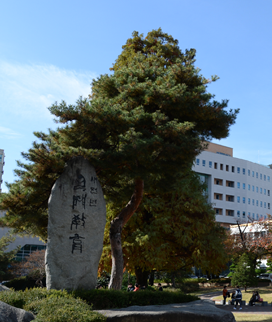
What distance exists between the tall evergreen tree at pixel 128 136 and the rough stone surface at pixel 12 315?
15.3 ft

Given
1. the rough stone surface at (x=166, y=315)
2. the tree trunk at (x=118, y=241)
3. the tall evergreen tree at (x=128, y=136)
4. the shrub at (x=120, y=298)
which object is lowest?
the rough stone surface at (x=166, y=315)

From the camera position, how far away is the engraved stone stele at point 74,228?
9.77 metres

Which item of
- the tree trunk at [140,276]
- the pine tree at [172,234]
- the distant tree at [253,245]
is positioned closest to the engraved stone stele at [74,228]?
the pine tree at [172,234]

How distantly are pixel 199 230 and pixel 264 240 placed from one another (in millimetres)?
14465

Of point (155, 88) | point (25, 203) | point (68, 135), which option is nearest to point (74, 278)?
point (25, 203)

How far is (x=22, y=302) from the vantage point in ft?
27.1

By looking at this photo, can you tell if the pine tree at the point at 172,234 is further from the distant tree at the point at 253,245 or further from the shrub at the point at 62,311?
the distant tree at the point at 253,245

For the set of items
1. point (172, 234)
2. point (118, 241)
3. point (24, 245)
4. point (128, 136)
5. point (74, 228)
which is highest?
point (128, 136)

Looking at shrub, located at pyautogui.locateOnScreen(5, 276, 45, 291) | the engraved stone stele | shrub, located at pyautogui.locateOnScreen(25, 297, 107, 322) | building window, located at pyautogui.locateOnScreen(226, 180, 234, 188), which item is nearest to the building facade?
shrub, located at pyautogui.locateOnScreen(5, 276, 45, 291)

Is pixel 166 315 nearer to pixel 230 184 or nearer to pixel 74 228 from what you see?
pixel 74 228

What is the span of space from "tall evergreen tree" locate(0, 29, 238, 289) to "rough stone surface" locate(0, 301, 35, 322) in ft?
15.3

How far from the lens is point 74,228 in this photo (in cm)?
1005

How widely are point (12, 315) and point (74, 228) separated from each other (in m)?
3.48

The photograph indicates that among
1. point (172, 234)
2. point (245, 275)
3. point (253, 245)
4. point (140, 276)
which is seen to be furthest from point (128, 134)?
point (253, 245)
